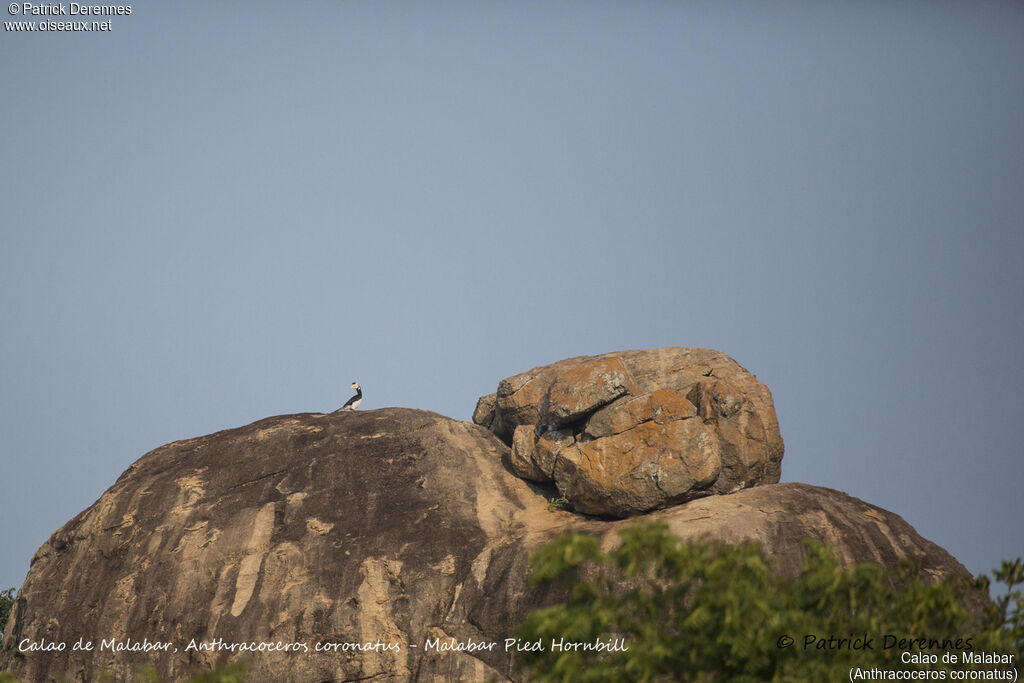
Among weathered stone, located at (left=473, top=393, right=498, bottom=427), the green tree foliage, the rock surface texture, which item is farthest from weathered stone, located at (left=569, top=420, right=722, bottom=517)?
the green tree foliage

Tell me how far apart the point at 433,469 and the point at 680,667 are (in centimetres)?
1694

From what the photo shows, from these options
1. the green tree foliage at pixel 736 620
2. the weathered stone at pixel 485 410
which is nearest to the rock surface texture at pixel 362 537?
the weathered stone at pixel 485 410

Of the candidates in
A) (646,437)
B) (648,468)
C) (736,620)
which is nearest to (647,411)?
(646,437)

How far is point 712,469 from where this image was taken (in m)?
27.1

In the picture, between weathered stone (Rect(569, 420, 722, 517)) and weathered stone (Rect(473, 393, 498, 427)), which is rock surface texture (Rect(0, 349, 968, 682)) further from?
weathered stone (Rect(473, 393, 498, 427))

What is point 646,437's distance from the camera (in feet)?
90.9

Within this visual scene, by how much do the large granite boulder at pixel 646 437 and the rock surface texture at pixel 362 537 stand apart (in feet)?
0.29

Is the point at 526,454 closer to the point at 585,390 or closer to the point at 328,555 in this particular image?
the point at 585,390

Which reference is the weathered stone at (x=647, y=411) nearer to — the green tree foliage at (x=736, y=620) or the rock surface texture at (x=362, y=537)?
the rock surface texture at (x=362, y=537)

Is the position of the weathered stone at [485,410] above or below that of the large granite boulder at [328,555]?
above

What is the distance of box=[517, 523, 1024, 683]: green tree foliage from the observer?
13.0 meters

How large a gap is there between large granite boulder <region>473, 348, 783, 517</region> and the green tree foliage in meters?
11.9

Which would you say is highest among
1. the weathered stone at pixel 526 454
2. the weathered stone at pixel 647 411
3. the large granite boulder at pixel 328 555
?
the weathered stone at pixel 647 411

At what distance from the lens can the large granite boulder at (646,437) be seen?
88.9ft
